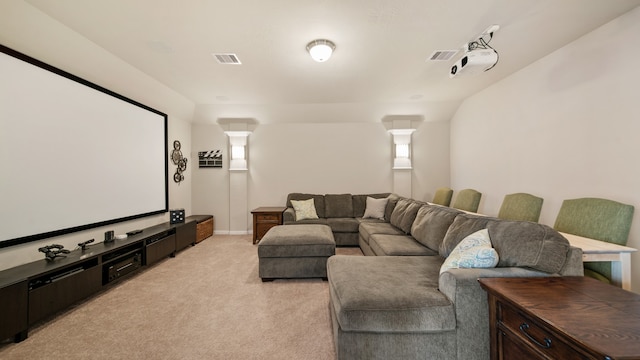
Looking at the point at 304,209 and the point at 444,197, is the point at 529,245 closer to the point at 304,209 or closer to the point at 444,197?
the point at 444,197

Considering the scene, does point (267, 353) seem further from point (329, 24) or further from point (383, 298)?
point (329, 24)

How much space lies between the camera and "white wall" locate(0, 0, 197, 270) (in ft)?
7.02

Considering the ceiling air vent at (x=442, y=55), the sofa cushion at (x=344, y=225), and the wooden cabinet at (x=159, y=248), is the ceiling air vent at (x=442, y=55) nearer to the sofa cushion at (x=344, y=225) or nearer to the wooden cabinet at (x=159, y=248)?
the sofa cushion at (x=344, y=225)

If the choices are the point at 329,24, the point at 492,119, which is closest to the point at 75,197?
the point at 329,24

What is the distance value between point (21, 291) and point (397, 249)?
3.33 meters

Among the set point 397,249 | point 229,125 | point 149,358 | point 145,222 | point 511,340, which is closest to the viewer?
point 511,340

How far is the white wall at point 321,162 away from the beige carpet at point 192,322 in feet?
8.46

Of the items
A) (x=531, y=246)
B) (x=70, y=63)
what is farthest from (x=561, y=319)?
(x=70, y=63)

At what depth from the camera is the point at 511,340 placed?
4.12 ft

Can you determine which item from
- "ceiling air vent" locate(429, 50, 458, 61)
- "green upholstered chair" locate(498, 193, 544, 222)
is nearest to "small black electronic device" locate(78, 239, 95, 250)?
"ceiling air vent" locate(429, 50, 458, 61)

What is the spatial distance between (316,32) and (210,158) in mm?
4092

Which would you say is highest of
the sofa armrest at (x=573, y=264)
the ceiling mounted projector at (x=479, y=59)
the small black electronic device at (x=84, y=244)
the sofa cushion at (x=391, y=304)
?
the ceiling mounted projector at (x=479, y=59)

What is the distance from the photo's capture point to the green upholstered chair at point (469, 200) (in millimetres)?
3758

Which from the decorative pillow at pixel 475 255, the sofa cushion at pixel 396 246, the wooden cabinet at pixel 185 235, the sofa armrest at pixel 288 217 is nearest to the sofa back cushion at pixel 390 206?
the sofa cushion at pixel 396 246
